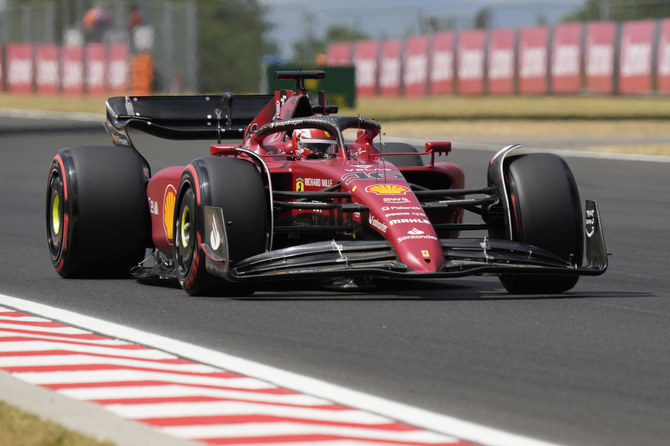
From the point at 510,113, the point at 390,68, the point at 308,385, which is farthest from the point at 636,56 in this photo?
the point at 308,385

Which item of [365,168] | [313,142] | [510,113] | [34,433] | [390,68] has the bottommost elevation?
[510,113]

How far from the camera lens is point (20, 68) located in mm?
53750

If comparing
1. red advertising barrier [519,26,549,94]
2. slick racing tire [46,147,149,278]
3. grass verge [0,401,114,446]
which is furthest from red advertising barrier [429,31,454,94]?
grass verge [0,401,114,446]

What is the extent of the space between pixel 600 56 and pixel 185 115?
98.5 feet

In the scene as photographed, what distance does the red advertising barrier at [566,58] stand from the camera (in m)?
41.2

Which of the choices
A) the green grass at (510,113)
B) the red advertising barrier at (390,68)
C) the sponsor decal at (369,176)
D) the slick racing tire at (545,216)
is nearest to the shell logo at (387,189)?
the sponsor decal at (369,176)

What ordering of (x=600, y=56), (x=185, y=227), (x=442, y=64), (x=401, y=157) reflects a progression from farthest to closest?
(x=442, y=64)
(x=600, y=56)
(x=401, y=157)
(x=185, y=227)

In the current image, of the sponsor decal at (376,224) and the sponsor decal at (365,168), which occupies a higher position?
the sponsor decal at (365,168)

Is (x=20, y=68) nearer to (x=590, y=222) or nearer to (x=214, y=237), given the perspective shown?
(x=214, y=237)

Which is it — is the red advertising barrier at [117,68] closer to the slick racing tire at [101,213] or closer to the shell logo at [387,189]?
the slick racing tire at [101,213]

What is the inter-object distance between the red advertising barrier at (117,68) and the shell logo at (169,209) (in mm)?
39139

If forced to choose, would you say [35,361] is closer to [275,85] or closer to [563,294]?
[563,294]

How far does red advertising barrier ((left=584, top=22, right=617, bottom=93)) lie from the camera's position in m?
40.2

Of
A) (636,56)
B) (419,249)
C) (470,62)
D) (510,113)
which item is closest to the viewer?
(419,249)
